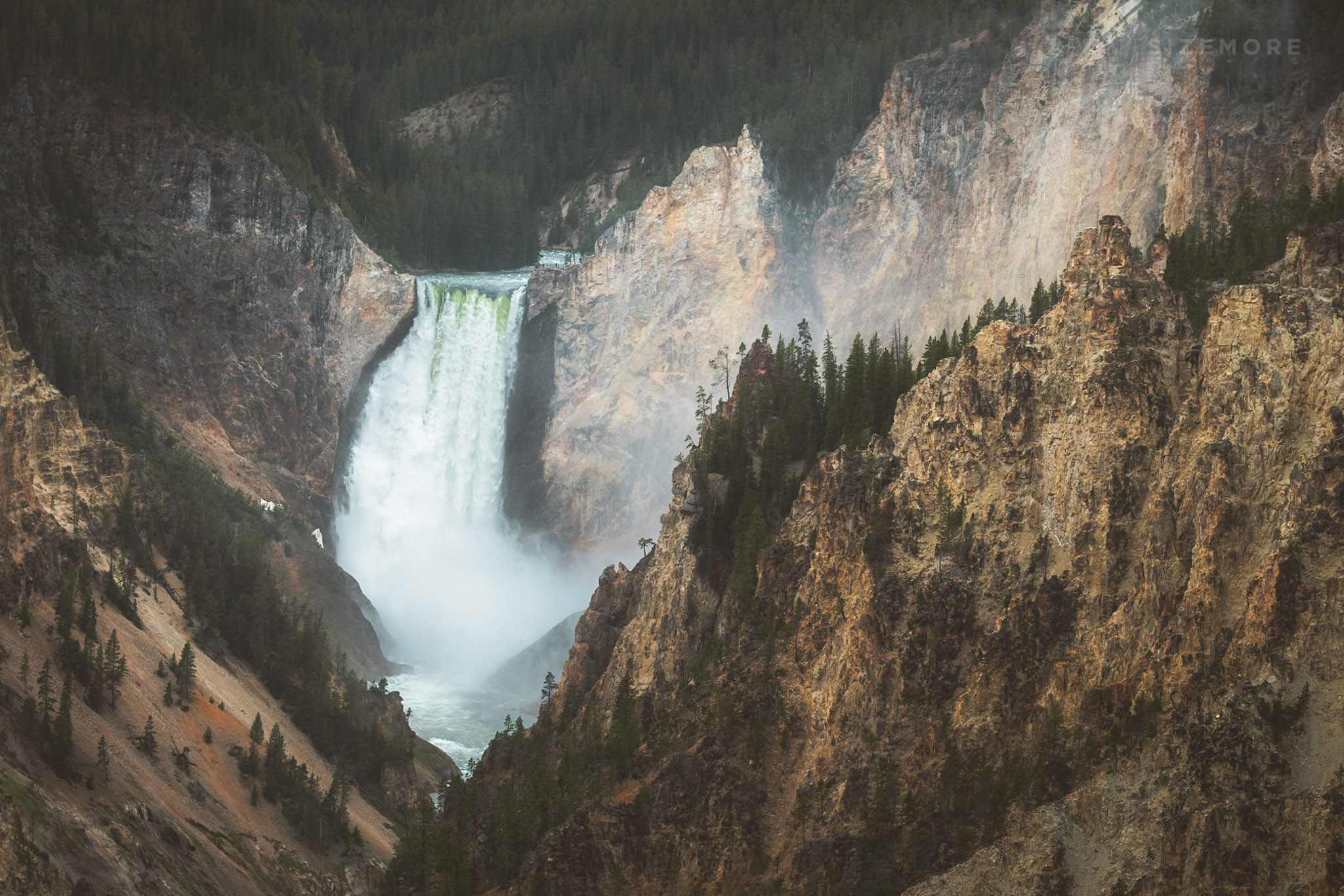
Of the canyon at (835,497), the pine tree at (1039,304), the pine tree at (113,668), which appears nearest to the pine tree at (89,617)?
the pine tree at (113,668)

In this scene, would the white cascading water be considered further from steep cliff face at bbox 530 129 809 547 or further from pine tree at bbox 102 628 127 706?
pine tree at bbox 102 628 127 706

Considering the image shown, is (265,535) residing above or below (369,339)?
below

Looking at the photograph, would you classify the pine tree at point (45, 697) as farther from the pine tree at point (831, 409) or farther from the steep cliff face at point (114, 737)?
the pine tree at point (831, 409)

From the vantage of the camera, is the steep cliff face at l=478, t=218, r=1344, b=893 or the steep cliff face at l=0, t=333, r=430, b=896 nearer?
the steep cliff face at l=478, t=218, r=1344, b=893

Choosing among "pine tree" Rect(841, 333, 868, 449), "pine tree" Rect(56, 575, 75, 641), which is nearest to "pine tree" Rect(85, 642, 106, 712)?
"pine tree" Rect(56, 575, 75, 641)

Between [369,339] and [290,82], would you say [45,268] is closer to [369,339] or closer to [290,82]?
[369,339]

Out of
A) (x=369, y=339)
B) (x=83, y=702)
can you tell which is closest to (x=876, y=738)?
(x=83, y=702)

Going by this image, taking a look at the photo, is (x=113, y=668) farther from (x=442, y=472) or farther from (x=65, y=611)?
(x=442, y=472)
